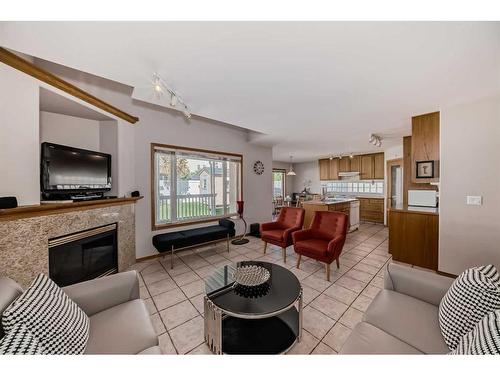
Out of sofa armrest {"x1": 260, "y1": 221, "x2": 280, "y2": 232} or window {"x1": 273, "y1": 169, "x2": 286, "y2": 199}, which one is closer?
sofa armrest {"x1": 260, "y1": 221, "x2": 280, "y2": 232}

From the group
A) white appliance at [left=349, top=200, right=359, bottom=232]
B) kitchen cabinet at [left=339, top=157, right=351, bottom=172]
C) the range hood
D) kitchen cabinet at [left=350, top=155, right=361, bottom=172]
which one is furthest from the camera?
kitchen cabinet at [left=339, top=157, right=351, bottom=172]

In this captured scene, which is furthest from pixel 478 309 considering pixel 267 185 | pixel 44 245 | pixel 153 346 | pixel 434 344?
pixel 267 185

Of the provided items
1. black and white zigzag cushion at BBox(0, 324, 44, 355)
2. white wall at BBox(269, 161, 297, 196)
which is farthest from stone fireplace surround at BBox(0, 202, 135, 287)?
white wall at BBox(269, 161, 297, 196)

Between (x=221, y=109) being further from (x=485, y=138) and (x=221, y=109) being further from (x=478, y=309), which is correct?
(x=485, y=138)

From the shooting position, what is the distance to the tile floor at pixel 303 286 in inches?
59.7

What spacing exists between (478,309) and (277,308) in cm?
109

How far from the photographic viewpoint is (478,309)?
3.17 ft

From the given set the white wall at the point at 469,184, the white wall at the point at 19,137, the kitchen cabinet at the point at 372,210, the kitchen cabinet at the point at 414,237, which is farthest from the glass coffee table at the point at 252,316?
the kitchen cabinet at the point at 372,210

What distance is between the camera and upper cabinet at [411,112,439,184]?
8.84ft

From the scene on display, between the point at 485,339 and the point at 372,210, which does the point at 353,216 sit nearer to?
the point at 372,210

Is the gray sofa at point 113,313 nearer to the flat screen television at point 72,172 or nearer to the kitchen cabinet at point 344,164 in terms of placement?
the flat screen television at point 72,172

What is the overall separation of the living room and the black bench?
0.14ft

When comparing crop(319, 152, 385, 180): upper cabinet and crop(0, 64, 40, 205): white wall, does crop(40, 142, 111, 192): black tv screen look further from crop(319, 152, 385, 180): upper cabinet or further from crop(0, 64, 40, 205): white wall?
crop(319, 152, 385, 180): upper cabinet

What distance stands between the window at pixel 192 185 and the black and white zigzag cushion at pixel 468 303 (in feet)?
11.4
